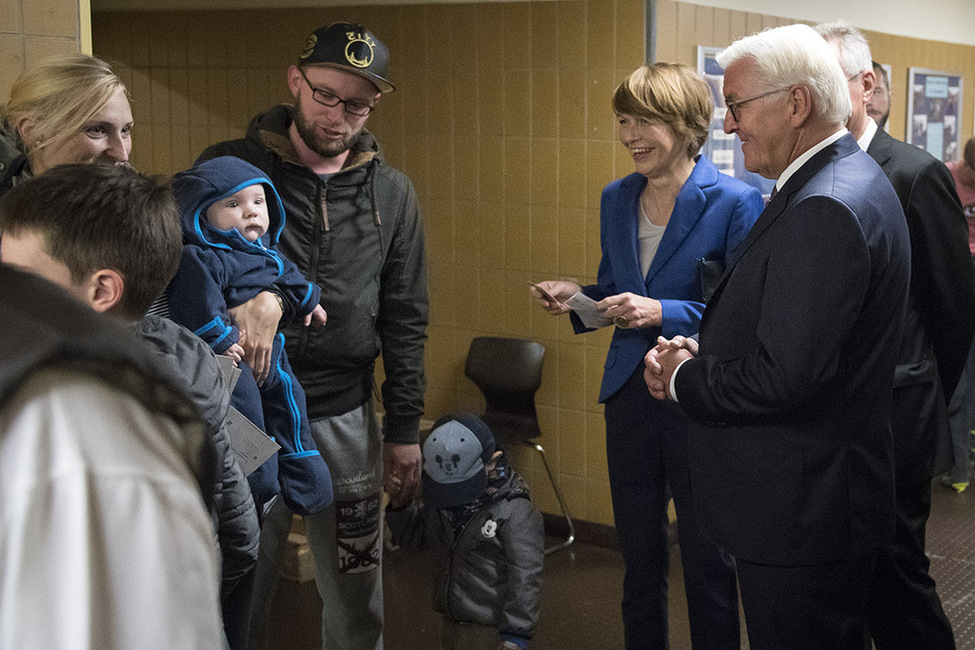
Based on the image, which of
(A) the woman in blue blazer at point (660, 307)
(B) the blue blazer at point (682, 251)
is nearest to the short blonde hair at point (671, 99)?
(A) the woman in blue blazer at point (660, 307)

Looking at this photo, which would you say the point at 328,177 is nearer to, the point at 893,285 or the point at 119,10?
the point at 893,285

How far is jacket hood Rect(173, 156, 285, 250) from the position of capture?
211 cm

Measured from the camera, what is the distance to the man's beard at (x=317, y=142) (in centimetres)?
253

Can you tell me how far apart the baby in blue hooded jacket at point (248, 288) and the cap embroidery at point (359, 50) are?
444 millimetres

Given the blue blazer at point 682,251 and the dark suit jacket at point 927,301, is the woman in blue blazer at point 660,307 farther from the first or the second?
the dark suit jacket at point 927,301

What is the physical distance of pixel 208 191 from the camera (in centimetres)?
212

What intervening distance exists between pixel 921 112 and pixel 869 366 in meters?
5.88

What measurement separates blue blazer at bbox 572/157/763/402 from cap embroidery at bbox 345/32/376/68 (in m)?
0.86

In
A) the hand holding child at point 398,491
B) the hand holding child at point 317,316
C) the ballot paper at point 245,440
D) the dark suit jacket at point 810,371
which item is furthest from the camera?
the hand holding child at point 398,491

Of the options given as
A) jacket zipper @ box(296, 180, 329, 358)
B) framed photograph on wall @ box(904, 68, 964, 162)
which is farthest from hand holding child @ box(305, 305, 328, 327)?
framed photograph on wall @ box(904, 68, 964, 162)

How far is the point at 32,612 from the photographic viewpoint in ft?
1.84

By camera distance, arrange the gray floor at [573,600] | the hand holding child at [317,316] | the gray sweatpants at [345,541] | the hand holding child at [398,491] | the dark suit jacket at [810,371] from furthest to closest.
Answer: the gray floor at [573,600]
the hand holding child at [398,491]
the gray sweatpants at [345,541]
the hand holding child at [317,316]
the dark suit jacket at [810,371]

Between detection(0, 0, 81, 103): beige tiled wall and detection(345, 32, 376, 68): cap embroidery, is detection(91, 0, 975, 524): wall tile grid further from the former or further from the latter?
detection(0, 0, 81, 103): beige tiled wall

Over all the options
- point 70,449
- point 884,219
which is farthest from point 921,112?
point 70,449
